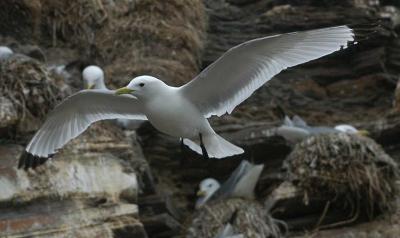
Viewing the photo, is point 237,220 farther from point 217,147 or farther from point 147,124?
point 217,147

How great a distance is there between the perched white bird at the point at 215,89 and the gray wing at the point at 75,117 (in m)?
0.01

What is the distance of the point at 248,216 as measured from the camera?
8148mm

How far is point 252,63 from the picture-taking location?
19.0 feet

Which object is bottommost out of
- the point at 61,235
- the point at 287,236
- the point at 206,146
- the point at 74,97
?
the point at 287,236

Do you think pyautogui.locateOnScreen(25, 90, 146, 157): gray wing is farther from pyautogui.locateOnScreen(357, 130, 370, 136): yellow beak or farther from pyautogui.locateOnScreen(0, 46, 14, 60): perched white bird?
pyautogui.locateOnScreen(357, 130, 370, 136): yellow beak

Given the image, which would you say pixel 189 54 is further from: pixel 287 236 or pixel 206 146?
pixel 206 146

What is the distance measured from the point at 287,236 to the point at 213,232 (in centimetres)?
66

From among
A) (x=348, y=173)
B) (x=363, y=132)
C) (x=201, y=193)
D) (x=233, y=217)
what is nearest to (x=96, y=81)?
(x=201, y=193)

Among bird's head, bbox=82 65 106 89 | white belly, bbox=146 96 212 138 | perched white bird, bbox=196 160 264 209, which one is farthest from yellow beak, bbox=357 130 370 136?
white belly, bbox=146 96 212 138

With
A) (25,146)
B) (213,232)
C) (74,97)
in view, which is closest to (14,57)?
(25,146)

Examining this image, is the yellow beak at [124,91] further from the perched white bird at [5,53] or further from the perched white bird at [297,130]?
the perched white bird at [297,130]

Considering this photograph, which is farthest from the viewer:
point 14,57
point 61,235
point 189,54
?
point 189,54

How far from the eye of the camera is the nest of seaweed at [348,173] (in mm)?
8156

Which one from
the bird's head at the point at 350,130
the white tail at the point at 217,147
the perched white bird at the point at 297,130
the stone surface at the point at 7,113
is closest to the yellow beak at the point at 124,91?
the white tail at the point at 217,147
